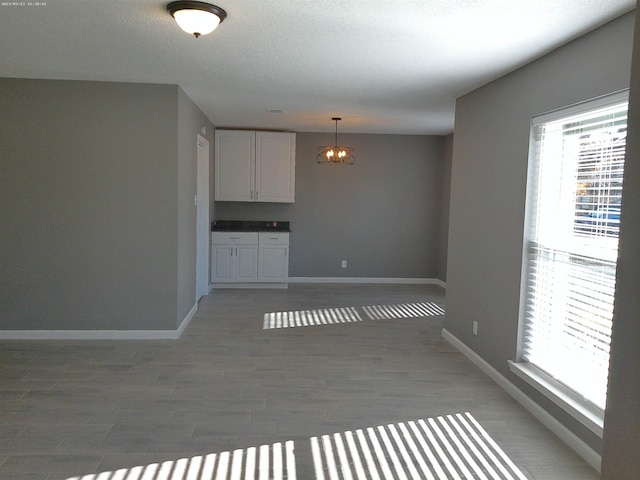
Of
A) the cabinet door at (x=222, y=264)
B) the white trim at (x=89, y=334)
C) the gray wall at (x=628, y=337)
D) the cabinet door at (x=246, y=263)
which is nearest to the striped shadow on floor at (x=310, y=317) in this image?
the white trim at (x=89, y=334)

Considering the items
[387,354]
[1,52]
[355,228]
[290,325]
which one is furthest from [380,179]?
[1,52]

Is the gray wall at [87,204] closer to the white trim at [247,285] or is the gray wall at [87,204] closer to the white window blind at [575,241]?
the white trim at [247,285]

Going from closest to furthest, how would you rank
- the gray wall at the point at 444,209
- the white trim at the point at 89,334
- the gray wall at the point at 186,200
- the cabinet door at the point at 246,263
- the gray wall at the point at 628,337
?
the gray wall at the point at 628,337 < the white trim at the point at 89,334 < the gray wall at the point at 186,200 < the cabinet door at the point at 246,263 < the gray wall at the point at 444,209

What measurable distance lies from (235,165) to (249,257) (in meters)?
1.41

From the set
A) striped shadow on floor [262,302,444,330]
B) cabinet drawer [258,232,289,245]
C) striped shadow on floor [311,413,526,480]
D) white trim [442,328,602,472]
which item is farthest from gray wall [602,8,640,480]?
cabinet drawer [258,232,289,245]

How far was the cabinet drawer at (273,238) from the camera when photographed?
25.1ft

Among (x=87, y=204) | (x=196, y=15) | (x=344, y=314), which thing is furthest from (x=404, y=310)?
(x=196, y=15)

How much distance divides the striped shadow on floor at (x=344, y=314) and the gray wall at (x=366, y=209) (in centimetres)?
168

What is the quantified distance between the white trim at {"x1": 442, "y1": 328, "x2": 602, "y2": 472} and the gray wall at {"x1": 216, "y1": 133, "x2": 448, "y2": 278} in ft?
11.8

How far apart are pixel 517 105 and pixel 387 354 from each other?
7.85 feet

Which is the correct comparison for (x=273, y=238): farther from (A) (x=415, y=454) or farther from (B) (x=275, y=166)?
(A) (x=415, y=454)

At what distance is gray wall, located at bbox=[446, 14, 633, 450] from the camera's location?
2.88 metres

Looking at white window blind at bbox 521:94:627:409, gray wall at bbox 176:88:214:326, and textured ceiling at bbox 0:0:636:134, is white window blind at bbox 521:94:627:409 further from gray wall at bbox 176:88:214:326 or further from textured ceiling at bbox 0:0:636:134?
gray wall at bbox 176:88:214:326

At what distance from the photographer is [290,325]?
5637 millimetres
